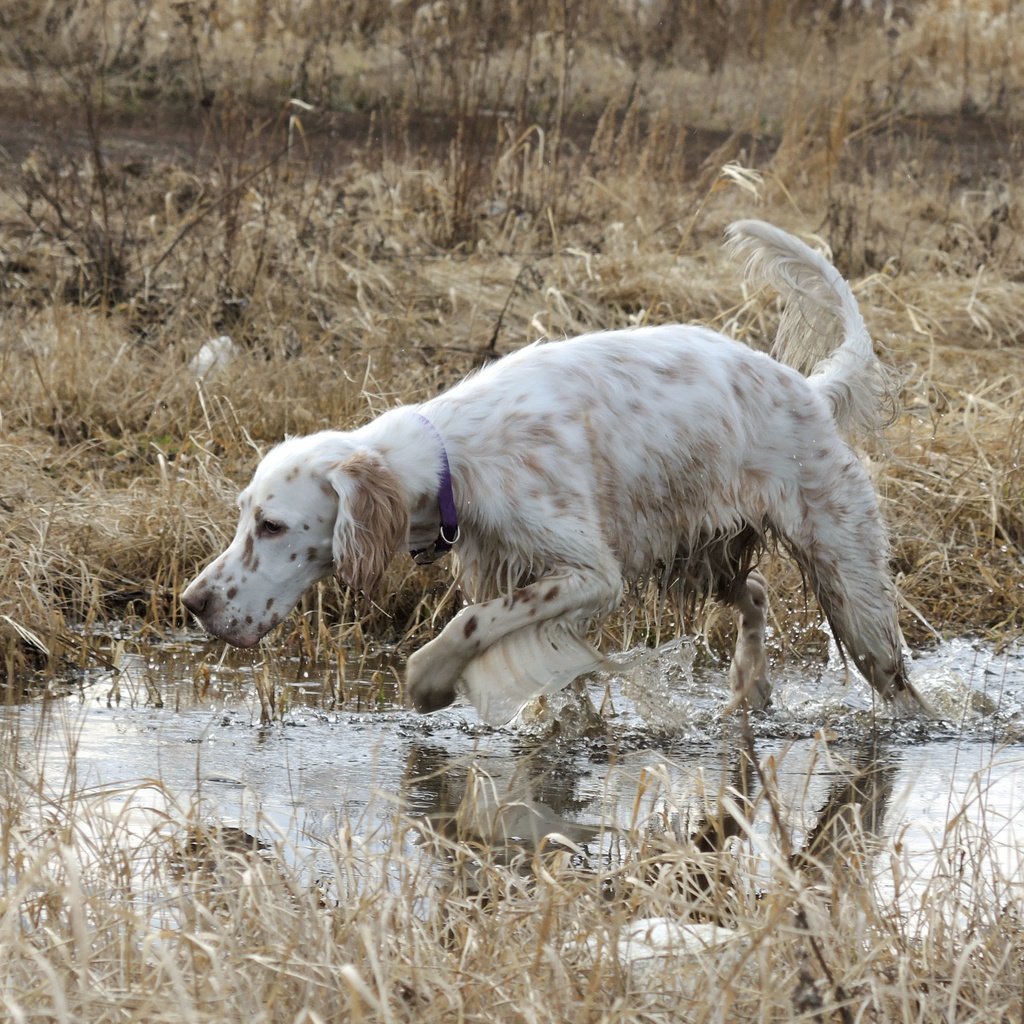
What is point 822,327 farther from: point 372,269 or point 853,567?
point 372,269

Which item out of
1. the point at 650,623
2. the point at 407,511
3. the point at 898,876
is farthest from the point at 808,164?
the point at 898,876

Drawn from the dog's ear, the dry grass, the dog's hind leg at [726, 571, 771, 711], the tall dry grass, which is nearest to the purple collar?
the dog's ear

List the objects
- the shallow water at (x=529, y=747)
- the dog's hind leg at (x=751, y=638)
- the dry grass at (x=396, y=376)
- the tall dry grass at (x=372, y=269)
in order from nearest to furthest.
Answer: the dry grass at (x=396, y=376) → the shallow water at (x=529, y=747) → the dog's hind leg at (x=751, y=638) → the tall dry grass at (x=372, y=269)

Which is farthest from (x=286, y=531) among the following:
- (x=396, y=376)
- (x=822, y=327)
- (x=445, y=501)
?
(x=396, y=376)

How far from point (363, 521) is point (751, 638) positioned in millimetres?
1476

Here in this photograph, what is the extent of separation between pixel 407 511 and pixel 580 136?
757cm

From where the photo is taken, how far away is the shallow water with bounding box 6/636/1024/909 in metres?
3.33

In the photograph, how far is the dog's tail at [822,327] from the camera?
14.6ft

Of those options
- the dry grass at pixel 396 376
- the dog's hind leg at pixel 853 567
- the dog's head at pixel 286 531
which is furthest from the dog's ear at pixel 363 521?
the dog's hind leg at pixel 853 567

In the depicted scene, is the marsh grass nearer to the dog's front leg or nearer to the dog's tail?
the dog's front leg

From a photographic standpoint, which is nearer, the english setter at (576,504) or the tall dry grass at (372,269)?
the english setter at (576,504)

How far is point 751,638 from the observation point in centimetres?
454

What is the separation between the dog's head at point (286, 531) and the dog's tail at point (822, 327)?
1424mm

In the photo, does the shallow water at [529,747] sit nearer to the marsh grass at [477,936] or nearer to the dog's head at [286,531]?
the marsh grass at [477,936]
